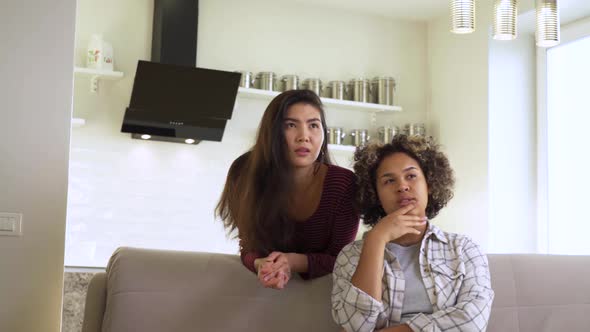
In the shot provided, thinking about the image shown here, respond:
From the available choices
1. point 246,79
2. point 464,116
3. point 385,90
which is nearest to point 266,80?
point 246,79

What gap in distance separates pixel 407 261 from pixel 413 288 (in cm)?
8

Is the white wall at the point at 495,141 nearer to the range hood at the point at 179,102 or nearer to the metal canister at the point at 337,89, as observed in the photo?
the metal canister at the point at 337,89

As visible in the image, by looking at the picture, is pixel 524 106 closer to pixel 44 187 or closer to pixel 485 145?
pixel 485 145

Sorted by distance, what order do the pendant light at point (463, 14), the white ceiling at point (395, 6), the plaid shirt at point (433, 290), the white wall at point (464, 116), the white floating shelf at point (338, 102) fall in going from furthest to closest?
the white ceiling at point (395, 6) < the white wall at point (464, 116) < the white floating shelf at point (338, 102) < the pendant light at point (463, 14) < the plaid shirt at point (433, 290)

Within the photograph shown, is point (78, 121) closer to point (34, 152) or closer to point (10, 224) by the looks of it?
point (34, 152)

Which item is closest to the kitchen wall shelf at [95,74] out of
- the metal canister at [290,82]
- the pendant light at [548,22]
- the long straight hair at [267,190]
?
the metal canister at [290,82]

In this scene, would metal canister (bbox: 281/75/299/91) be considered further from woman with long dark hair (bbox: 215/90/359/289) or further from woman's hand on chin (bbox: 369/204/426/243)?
woman's hand on chin (bbox: 369/204/426/243)

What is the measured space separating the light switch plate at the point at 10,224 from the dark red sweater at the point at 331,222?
1.19 meters

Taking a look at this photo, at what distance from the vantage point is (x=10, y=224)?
103 inches

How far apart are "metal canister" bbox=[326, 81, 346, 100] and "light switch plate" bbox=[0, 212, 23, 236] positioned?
2.74 metres

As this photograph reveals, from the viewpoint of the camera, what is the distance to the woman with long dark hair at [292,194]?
1933 mm

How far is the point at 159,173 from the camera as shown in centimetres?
457

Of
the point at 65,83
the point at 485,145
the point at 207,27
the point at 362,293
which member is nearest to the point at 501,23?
the point at 362,293

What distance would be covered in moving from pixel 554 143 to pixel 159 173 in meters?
2.58
